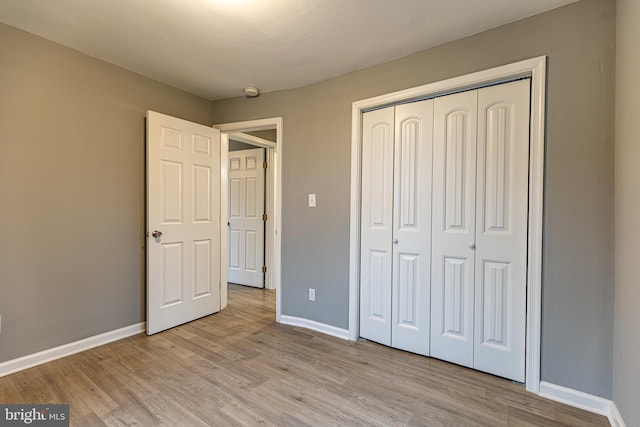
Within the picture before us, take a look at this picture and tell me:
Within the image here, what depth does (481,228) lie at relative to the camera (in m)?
2.04

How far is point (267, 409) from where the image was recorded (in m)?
1.68

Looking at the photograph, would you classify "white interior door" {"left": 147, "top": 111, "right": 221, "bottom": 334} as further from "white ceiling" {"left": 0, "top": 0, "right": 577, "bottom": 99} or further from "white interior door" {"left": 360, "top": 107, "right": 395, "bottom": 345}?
"white interior door" {"left": 360, "top": 107, "right": 395, "bottom": 345}

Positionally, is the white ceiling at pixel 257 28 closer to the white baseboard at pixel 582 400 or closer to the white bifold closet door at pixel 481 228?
the white bifold closet door at pixel 481 228

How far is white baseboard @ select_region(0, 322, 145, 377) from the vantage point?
1991mm

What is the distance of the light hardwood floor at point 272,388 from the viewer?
1609 millimetres

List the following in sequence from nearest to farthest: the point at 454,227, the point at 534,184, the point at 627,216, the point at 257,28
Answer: the point at 627,216, the point at 534,184, the point at 257,28, the point at 454,227

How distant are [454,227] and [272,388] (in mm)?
1633

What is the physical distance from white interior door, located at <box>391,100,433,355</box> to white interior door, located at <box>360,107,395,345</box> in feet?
0.18

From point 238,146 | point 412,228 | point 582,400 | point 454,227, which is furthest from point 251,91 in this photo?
point 582,400

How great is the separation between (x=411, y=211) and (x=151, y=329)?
2.46m

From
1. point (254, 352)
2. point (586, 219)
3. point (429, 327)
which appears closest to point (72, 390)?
point (254, 352)

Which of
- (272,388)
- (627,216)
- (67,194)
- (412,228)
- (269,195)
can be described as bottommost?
(272,388)

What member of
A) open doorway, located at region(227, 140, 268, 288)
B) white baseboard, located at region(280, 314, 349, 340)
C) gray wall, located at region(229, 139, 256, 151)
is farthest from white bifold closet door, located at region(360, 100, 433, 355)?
gray wall, located at region(229, 139, 256, 151)

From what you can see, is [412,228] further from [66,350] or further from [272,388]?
[66,350]
